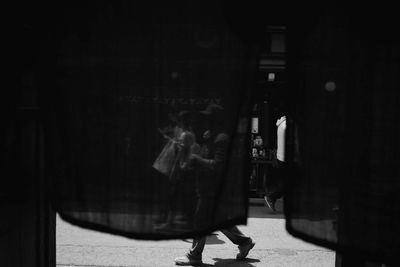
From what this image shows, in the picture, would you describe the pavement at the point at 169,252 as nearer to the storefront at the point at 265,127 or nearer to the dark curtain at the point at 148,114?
the storefront at the point at 265,127

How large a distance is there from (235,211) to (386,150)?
877mm

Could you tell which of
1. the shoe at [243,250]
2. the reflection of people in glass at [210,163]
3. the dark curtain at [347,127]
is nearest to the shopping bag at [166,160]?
the reflection of people in glass at [210,163]

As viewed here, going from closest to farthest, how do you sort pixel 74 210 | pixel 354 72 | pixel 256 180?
pixel 354 72, pixel 74 210, pixel 256 180

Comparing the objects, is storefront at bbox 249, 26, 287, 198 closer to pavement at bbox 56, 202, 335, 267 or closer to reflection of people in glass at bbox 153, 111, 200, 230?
pavement at bbox 56, 202, 335, 267

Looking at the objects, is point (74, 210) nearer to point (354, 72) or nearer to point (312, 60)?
point (312, 60)

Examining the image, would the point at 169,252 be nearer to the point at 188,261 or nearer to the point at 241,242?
the point at 188,261

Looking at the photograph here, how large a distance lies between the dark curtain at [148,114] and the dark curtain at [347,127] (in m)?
0.28

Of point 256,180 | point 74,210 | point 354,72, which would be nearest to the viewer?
point 354,72

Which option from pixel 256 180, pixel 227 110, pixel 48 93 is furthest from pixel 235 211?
pixel 256 180

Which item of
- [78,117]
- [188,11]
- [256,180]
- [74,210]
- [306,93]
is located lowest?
[256,180]

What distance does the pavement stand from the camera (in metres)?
5.72

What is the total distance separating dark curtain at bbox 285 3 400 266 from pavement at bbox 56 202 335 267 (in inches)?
147

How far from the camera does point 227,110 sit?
2189 mm

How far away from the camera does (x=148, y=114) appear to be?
7.39ft
